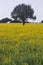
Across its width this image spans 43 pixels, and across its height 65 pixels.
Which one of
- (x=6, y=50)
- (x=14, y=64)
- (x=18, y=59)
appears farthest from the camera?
(x=6, y=50)

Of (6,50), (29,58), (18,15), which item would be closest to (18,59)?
(29,58)

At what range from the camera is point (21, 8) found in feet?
180

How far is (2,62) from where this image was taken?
38.9 feet

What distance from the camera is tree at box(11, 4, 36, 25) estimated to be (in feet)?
178

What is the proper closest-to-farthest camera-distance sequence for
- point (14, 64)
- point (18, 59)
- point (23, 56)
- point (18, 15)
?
point (14, 64)
point (18, 59)
point (23, 56)
point (18, 15)

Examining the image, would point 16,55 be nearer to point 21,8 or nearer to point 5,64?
point 5,64

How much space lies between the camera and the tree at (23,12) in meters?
54.3

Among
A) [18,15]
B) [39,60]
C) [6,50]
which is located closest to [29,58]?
[39,60]

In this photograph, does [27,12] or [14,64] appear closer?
[14,64]

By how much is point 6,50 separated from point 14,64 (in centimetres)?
387

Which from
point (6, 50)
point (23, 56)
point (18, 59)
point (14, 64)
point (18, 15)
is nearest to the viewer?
point (14, 64)

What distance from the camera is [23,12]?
176ft

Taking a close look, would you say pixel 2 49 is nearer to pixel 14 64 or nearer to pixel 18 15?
pixel 14 64

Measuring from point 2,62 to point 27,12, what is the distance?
147 feet
